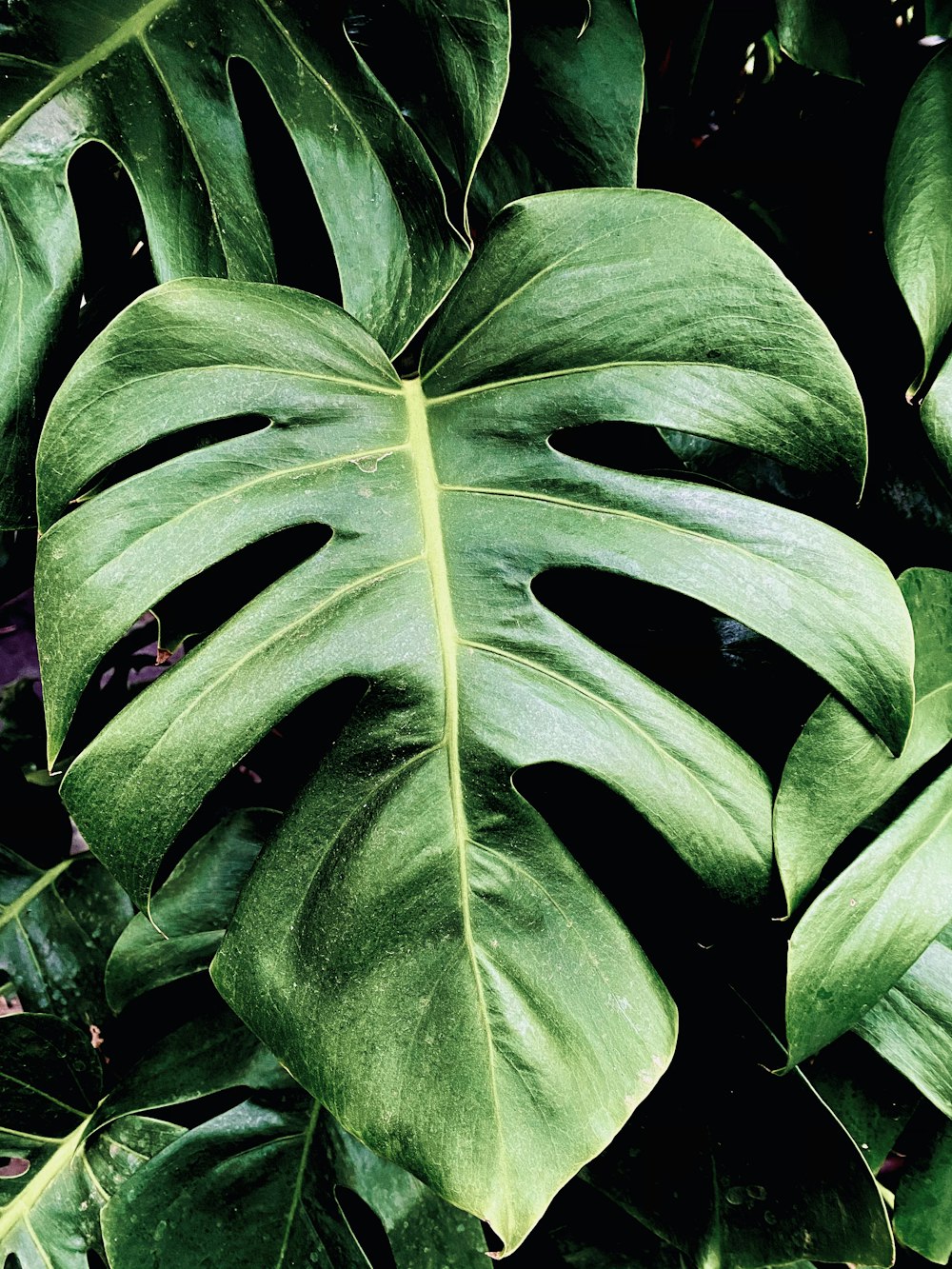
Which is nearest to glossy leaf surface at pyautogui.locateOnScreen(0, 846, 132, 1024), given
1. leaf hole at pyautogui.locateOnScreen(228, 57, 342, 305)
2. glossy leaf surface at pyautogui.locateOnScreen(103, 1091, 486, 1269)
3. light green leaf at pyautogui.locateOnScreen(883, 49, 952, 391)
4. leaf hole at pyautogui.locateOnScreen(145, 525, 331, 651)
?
glossy leaf surface at pyautogui.locateOnScreen(103, 1091, 486, 1269)

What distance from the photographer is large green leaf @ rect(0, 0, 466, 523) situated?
615mm

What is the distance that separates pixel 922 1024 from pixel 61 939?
2.59ft

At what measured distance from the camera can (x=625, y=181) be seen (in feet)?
2.35

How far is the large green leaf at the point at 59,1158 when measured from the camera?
0.79m

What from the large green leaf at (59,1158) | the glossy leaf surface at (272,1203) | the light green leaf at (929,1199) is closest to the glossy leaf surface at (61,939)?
the large green leaf at (59,1158)

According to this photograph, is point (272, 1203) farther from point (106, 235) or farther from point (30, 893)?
point (106, 235)

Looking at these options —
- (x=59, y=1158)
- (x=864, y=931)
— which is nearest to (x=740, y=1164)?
(x=864, y=931)

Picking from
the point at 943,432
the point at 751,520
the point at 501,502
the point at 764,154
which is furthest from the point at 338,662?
the point at 764,154

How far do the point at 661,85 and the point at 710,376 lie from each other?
0.54 meters

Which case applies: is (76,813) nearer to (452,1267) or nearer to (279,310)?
(279,310)

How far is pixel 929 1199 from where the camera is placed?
727 millimetres

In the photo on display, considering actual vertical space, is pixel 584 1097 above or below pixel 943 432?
below

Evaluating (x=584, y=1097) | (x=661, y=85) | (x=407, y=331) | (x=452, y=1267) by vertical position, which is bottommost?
(x=452, y=1267)

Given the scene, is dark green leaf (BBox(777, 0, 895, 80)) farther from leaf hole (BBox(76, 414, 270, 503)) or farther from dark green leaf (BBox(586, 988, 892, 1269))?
dark green leaf (BBox(586, 988, 892, 1269))
